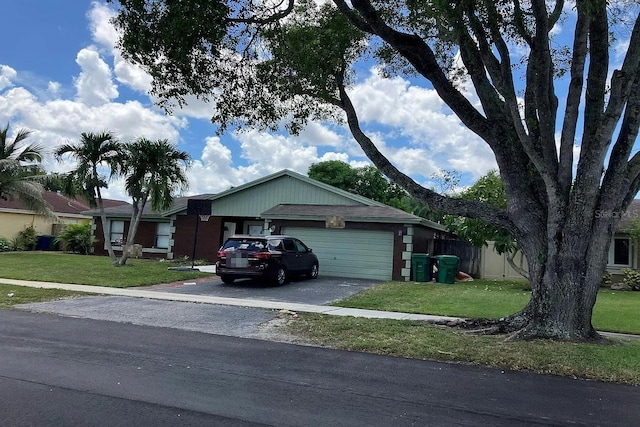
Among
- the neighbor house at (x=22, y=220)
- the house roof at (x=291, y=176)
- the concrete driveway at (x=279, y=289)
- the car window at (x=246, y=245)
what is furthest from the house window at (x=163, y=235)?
the car window at (x=246, y=245)

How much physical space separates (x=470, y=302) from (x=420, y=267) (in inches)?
249

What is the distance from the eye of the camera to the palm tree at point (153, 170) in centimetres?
2019

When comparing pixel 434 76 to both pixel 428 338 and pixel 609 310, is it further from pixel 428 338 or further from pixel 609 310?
pixel 609 310

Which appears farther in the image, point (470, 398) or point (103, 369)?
point (103, 369)

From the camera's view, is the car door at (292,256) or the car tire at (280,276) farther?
the car door at (292,256)

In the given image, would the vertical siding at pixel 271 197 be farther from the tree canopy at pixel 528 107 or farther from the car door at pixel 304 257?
the tree canopy at pixel 528 107

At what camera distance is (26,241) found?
30844 mm

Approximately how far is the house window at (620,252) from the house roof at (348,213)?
24.3ft

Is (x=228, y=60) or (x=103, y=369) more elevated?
(x=228, y=60)

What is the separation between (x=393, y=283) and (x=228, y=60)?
10.9m

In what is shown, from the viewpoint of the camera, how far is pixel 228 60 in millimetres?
11023

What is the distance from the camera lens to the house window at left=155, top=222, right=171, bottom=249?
26875 millimetres

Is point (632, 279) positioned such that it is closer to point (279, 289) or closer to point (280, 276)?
point (280, 276)

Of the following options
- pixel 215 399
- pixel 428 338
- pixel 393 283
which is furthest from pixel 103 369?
pixel 393 283
